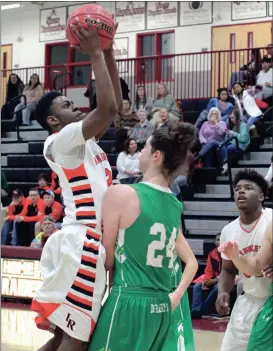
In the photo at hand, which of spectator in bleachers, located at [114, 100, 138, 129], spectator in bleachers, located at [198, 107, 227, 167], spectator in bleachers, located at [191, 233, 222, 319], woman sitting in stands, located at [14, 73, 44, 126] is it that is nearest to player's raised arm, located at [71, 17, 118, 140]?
spectator in bleachers, located at [191, 233, 222, 319]

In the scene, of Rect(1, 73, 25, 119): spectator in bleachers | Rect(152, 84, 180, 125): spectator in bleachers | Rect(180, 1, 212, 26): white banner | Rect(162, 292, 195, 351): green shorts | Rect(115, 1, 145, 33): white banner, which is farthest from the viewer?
Rect(115, 1, 145, 33): white banner

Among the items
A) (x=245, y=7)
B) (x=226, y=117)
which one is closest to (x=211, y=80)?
(x=245, y=7)

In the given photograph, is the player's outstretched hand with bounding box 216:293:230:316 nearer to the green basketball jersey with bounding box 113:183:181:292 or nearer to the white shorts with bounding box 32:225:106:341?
the green basketball jersey with bounding box 113:183:181:292

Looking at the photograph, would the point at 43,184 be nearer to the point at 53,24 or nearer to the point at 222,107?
the point at 222,107

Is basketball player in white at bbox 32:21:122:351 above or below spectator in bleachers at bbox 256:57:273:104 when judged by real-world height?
below

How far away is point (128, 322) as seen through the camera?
3.37 m

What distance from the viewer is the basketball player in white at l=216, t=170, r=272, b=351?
4.45 metres

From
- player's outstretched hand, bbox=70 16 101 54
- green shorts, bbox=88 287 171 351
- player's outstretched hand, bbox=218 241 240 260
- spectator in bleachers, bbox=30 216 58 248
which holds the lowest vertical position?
spectator in bleachers, bbox=30 216 58 248

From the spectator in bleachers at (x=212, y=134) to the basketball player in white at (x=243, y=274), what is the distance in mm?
6994

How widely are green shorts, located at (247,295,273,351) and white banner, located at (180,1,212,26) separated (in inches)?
536

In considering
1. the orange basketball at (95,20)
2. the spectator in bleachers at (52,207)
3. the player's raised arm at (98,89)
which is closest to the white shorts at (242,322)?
the player's raised arm at (98,89)

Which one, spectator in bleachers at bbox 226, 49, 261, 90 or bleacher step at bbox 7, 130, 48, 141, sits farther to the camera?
bleacher step at bbox 7, 130, 48, 141

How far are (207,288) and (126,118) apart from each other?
5233mm

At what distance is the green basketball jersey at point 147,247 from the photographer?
341cm
